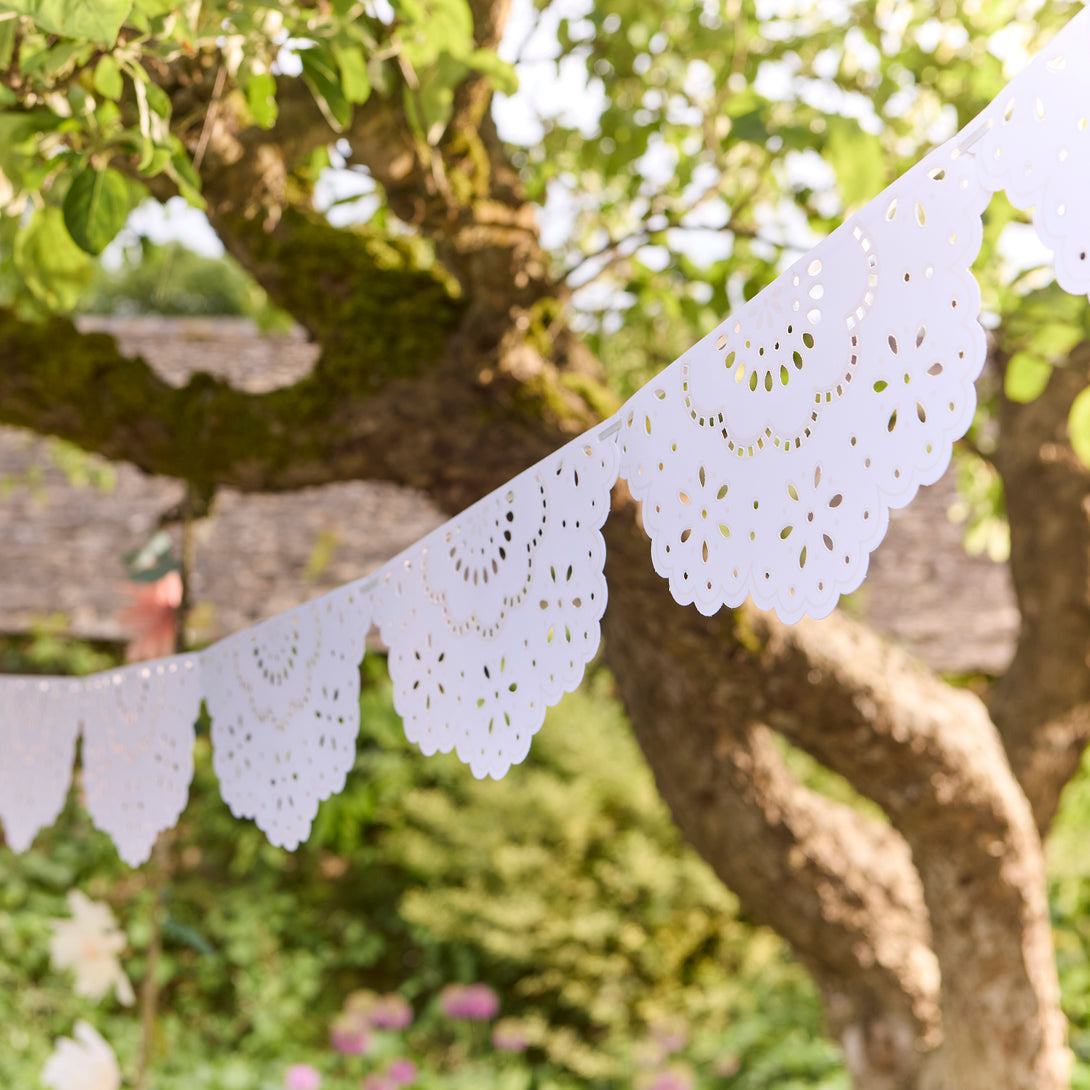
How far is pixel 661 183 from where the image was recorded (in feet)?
9.84

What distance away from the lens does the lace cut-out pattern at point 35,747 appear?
5.79ft

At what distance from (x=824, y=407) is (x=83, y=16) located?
655 mm

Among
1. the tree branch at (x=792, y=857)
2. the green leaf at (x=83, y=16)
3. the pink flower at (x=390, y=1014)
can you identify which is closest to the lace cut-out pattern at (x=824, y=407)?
the green leaf at (x=83, y=16)

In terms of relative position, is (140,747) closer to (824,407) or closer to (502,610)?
(502,610)

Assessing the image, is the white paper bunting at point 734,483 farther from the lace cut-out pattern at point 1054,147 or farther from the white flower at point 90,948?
the white flower at point 90,948

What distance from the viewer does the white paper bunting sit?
2.18ft

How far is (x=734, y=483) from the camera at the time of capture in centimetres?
83

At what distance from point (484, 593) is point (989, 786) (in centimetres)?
155

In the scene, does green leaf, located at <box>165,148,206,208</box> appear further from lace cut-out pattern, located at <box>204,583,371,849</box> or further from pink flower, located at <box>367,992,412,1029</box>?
pink flower, located at <box>367,992,412,1029</box>

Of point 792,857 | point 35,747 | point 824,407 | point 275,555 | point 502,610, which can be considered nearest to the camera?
point 824,407

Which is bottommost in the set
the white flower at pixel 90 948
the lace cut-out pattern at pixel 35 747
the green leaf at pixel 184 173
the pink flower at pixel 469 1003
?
the pink flower at pixel 469 1003

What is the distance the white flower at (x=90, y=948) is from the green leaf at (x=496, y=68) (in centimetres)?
181

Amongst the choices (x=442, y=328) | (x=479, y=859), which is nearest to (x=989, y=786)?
(x=442, y=328)

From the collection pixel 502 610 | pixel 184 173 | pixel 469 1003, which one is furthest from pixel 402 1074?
pixel 184 173
